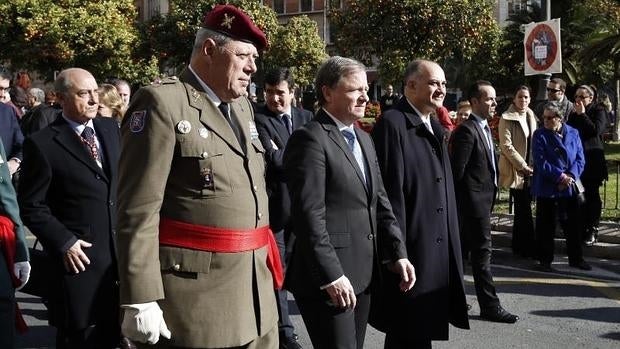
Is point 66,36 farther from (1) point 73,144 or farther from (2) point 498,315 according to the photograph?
(1) point 73,144

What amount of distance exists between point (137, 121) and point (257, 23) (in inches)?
1247

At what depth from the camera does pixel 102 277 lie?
4059 millimetres

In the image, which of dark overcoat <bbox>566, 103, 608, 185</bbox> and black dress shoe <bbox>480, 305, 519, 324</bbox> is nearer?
black dress shoe <bbox>480, 305, 519, 324</bbox>

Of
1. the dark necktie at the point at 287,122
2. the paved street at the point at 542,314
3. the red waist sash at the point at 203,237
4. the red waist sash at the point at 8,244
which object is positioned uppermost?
the dark necktie at the point at 287,122

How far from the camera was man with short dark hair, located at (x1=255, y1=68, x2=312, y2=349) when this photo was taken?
529cm

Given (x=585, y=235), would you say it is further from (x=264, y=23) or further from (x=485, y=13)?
(x=264, y=23)

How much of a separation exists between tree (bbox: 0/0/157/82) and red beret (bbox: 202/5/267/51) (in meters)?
26.3

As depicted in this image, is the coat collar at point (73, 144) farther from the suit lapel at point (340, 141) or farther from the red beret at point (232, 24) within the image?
the red beret at point (232, 24)

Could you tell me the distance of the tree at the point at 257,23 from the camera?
115ft

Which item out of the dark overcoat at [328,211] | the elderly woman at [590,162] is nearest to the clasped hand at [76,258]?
the dark overcoat at [328,211]

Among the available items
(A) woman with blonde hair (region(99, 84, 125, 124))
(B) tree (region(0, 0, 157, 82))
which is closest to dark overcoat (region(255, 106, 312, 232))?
(A) woman with blonde hair (region(99, 84, 125, 124))

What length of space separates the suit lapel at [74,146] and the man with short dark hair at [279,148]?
1.41 metres

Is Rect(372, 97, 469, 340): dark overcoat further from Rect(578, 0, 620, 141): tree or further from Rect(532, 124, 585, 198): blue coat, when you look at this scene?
Rect(578, 0, 620, 141): tree

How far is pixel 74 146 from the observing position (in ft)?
13.3
